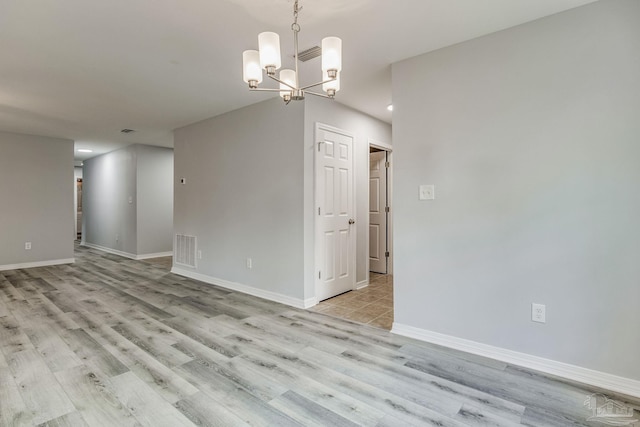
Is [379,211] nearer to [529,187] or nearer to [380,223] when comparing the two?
[380,223]

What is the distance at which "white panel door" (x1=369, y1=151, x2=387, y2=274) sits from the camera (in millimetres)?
5508

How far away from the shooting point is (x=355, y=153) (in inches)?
171

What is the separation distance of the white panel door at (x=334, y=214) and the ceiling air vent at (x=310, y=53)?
1.03m

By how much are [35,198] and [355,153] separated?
6052 mm

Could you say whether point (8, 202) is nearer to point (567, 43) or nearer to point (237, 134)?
point (237, 134)

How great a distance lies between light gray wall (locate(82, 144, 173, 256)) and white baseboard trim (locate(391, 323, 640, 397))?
6005 mm

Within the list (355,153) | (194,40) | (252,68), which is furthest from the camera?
(355,153)

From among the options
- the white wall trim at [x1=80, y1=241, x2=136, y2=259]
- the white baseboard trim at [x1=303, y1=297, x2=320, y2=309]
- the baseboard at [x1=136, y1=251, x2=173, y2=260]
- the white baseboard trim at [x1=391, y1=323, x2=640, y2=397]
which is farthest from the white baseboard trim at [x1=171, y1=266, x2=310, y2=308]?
the white wall trim at [x1=80, y1=241, x2=136, y2=259]

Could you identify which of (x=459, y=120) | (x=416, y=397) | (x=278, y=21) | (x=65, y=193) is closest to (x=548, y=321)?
(x=416, y=397)

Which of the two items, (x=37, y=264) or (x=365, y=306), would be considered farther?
(x=37, y=264)

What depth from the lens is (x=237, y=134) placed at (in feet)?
14.3

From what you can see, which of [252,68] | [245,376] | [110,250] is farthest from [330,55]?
[110,250]

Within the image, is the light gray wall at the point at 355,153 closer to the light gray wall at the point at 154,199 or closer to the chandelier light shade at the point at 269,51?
the chandelier light shade at the point at 269,51

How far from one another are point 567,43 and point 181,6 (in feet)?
8.49
